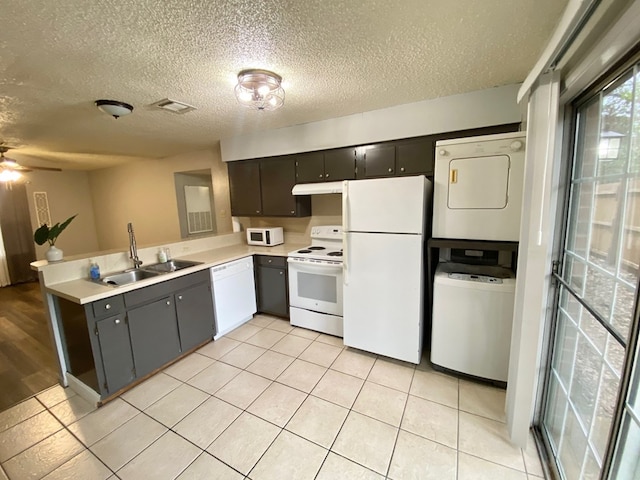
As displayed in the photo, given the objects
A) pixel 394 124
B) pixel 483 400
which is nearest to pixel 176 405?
pixel 483 400

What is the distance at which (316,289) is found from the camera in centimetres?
292

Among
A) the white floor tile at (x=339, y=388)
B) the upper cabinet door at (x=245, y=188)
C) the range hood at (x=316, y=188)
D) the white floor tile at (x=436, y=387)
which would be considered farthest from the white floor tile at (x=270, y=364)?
the upper cabinet door at (x=245, y=188)

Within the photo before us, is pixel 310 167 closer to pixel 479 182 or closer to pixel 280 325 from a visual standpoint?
pixel 479 182

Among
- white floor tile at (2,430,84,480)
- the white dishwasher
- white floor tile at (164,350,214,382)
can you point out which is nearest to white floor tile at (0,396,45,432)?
white floor tile at (2,430,84,480)

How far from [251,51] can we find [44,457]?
2762 millimetres

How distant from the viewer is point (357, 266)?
244cm

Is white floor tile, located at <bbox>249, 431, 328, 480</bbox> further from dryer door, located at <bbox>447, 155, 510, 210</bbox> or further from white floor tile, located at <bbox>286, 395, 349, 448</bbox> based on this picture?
dryer door, located at <bbox>447, 155, 510, 210</bbox>

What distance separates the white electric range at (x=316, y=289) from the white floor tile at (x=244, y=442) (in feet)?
4.09

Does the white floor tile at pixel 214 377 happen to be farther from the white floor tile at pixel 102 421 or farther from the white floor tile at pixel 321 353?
the white floor tile at pixel 321 353

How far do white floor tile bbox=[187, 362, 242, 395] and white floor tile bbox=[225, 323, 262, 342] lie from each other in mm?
474

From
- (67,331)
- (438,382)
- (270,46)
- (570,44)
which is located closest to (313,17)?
(270,46)

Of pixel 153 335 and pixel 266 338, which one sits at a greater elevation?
pixel 153 335

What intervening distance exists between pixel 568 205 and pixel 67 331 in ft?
11.8

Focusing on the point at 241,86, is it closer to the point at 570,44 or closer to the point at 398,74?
the point at 398,74
